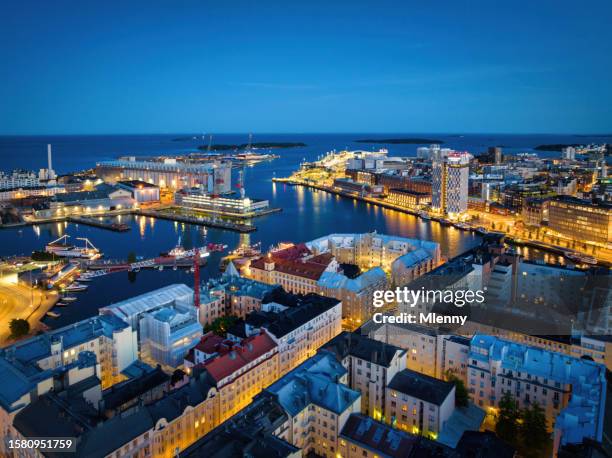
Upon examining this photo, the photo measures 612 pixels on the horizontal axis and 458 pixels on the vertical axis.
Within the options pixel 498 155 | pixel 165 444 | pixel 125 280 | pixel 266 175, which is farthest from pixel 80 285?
pixel 498 155

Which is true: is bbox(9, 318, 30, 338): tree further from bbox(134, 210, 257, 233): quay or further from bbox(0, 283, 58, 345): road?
bbox(134, 210, 257, 233): quay

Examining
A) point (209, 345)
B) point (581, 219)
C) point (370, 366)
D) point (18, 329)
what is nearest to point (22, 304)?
point (18, 329)

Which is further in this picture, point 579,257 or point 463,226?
point 463,226

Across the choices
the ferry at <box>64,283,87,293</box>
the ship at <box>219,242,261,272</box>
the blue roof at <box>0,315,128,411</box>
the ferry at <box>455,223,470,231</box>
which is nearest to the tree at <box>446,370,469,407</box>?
the blue roof at <box>0,315,128,411</box>

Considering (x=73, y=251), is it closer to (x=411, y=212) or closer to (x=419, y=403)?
(x=419, y=403)

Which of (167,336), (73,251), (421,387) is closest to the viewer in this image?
(421,387)

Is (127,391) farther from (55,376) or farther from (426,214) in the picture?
(426,214)
